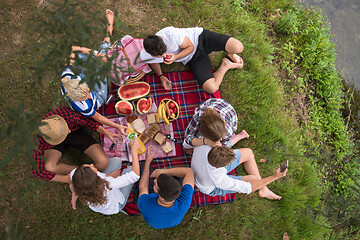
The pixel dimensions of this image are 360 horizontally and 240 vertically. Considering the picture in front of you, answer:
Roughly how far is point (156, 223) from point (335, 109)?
175 inches

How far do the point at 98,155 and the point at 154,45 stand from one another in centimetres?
193

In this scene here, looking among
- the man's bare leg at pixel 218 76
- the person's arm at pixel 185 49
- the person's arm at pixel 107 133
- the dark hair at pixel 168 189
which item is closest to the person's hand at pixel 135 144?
the person's arm at pixel 107 133

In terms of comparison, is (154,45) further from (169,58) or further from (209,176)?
(209,176)

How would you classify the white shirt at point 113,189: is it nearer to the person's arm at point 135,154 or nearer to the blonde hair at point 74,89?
the person's arm at point 135,154

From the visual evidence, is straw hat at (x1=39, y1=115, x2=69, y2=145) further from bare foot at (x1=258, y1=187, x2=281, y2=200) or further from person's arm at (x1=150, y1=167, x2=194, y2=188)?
bare foot at (x1=258, y1=187, x2=281, y2=200)

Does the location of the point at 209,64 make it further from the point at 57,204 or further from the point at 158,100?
the point at 57,204

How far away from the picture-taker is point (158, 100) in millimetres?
4109

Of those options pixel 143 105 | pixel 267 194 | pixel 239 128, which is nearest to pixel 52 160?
pixel 143 105

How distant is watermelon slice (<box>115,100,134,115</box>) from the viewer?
379 cm

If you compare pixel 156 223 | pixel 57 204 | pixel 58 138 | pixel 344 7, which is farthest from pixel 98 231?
A: pixel 344 7

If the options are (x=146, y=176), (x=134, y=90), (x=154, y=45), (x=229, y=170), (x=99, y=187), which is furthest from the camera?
(x=134, y=90)

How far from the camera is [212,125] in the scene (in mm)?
3084

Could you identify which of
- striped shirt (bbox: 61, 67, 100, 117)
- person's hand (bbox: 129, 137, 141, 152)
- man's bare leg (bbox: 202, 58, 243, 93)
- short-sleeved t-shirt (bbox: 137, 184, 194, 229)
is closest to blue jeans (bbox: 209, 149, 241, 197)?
short-sleeved t-shirt (bbox: 137, 184, 194, 229)

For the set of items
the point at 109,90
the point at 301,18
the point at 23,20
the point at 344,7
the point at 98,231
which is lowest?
the point at 98,231
